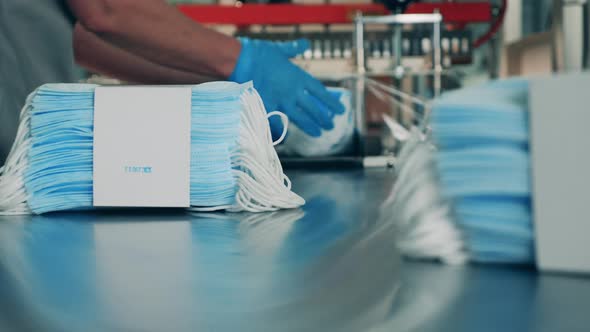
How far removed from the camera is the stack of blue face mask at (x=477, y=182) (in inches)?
13.9

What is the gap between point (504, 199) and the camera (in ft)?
1.17

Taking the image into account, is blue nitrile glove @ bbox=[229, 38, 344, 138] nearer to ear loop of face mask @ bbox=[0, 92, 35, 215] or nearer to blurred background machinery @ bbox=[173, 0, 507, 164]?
ear loop of face mask @ bbox=[0, 92, 35, 215]

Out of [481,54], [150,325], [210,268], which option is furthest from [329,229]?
[481,54]

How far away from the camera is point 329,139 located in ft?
4.57

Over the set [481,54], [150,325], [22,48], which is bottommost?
[150,325]

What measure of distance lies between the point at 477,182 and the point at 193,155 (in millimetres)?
344

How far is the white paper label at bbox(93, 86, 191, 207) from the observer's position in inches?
25.2

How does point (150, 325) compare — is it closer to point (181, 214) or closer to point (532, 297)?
point (532, 297)

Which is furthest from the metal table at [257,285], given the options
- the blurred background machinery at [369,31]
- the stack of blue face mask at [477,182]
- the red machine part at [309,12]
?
the red machine part at [309,12]

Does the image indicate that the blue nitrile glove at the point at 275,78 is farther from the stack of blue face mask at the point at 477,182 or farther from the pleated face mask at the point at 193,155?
the stack of blue face mask at the point at 477,182

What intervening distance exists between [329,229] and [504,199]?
0.21m

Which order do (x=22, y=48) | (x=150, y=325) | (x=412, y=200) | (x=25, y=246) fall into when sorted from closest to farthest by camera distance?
(x=150, y=325), (x=412, y=200), (x=25, y=246), (x=22, y=48)

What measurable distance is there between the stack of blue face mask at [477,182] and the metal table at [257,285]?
0.01m

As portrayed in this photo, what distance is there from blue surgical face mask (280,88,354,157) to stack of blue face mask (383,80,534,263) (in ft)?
3.12
